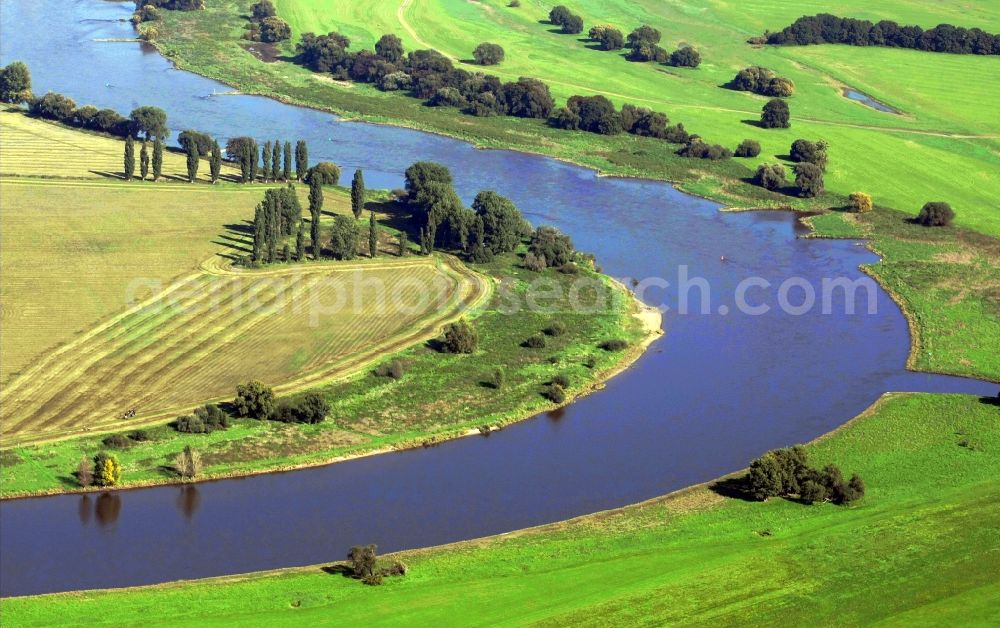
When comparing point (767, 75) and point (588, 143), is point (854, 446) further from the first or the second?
point (767, 75)

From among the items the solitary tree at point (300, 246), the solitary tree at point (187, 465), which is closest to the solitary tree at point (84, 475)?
the solitary tree at point (187, 465)

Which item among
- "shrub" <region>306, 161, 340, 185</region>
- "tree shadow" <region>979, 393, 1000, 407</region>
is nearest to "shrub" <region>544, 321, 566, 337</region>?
"tree shadow" <region>979, 393, 1000, 407</region>

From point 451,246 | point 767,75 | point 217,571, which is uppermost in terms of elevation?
point 767,75

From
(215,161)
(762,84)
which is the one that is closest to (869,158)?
(762,84)

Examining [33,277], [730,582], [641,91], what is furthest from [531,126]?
[730,582]

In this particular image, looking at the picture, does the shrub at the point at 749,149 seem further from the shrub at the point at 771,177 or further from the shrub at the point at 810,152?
the shrub at the point at 771,177

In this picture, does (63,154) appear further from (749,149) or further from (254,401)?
(749,149)
